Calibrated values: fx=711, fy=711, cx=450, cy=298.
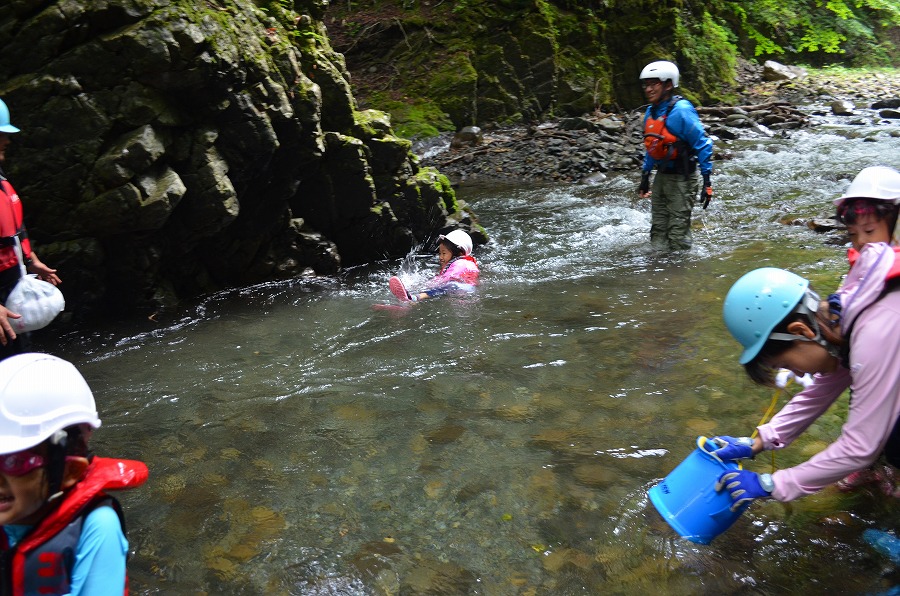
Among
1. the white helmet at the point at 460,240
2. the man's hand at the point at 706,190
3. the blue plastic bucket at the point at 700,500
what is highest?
the blue plastic bucket at the point at 700,500

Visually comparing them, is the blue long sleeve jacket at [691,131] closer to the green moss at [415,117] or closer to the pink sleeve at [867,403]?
the pink sleeve at [867,403]

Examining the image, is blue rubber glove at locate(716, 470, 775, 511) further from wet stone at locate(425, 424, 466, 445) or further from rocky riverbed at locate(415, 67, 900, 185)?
rocky riverbed at locate(415, 67, 900, 185)

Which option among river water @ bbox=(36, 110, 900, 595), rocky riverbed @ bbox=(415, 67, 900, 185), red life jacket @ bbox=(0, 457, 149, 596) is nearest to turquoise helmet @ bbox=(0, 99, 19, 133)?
river water @ bbox=(36, 110, 900, 595)

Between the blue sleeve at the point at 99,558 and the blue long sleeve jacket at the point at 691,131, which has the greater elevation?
the blue sleeve at the point at 99,558

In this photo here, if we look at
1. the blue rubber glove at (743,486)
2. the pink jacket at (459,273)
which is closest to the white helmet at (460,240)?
the pink jacket at (459,273)

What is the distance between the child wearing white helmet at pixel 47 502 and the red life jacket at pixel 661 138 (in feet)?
24.3

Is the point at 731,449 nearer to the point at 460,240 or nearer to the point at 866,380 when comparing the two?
the point at 866,380

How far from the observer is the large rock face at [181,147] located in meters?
5.99

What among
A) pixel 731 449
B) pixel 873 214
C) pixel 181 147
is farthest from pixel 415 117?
pixel 731 449

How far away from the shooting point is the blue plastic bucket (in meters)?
2.80

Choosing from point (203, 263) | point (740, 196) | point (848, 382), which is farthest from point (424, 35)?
point (848, 382)

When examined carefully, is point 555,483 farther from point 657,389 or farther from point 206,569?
point 206,569

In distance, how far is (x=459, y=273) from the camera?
7.77 metres

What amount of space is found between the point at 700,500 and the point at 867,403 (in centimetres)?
72
